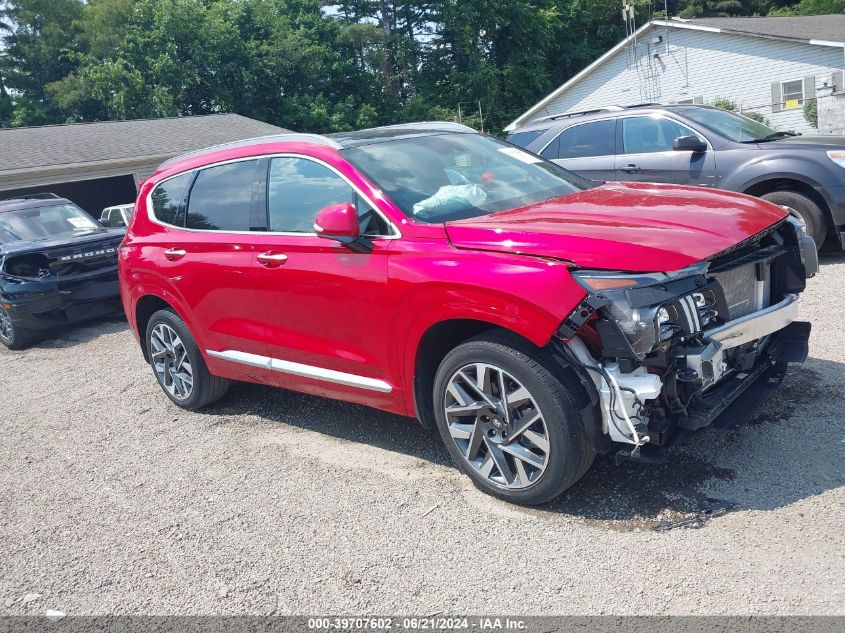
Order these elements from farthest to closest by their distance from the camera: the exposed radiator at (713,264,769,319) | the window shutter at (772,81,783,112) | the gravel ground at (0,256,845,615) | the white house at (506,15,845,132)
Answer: the window shutter at (772,81,783,112) → the white house at (506,15,845,132) → the exposed radiator at (713,264,769,319) → the gravel ground at (0,256,845,615)

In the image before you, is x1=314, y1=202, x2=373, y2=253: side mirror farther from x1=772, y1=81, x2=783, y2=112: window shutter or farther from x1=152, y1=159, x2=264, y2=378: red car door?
x1=772, y1=81, x2=783, y2=112: window shutter

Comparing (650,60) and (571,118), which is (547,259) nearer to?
(571,118)

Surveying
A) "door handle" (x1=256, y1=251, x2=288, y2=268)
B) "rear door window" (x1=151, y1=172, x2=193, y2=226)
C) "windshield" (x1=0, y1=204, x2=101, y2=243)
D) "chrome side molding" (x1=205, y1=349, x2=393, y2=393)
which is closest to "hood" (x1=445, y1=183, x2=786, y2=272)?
"chrome side molding" (x1=205, y1=349, x2=393, y2=393)

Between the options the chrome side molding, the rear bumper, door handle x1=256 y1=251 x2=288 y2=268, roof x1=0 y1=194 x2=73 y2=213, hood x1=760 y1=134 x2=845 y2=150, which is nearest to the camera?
the chrome side molding

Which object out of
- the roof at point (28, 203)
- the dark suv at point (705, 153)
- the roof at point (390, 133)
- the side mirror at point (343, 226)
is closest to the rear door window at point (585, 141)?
the dark suv at point (705, 153)

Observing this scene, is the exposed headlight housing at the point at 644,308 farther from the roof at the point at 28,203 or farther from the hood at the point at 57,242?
the roof at the point at 28,203

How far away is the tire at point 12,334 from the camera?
9312 millimetres

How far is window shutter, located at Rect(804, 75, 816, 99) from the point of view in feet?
88.3

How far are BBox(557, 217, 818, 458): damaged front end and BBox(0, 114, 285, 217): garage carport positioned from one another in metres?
19.9

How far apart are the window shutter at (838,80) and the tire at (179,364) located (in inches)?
1018

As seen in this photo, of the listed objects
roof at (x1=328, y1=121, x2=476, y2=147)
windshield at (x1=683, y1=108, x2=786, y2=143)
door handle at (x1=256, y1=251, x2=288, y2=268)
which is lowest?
door handle at (x1=256, y1=251, x2=288, y2=268)

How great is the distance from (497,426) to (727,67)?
29429 millimetres

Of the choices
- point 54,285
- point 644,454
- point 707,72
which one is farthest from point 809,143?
point 707,72

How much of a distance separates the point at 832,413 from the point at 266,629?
10.6 feet
